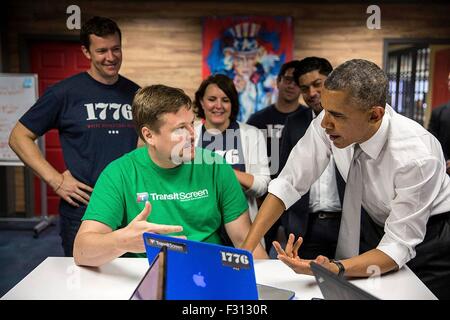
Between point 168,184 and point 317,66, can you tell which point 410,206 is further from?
point 317,66

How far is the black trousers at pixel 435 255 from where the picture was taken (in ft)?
5.49

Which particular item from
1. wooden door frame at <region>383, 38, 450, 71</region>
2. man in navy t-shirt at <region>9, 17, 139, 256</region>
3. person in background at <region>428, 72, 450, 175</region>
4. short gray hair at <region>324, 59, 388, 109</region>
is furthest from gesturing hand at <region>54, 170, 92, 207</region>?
wooden door frame at <region>383, 38, 450, 71</region>

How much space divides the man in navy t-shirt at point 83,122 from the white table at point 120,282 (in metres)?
0.79

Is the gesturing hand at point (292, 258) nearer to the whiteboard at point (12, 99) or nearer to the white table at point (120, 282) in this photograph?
the white table at point (120, 282)

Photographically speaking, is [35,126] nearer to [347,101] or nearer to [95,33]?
[95,33]

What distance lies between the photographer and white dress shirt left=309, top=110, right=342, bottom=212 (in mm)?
2361

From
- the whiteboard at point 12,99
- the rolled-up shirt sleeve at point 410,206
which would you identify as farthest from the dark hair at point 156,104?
the whiteboard at point 12,99

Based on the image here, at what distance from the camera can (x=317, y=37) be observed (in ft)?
16.9

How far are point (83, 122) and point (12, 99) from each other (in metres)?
2.71

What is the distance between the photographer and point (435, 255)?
168 centimetres

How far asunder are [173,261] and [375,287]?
65cm

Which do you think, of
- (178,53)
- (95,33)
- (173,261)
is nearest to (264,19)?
(178,53)

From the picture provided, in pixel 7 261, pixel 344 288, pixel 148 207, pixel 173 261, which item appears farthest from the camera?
pixel 7 261

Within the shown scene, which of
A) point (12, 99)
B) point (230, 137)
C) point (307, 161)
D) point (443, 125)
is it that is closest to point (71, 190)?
point (230, 137)
